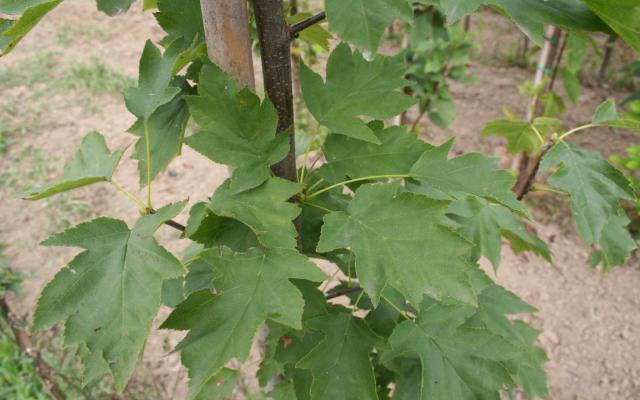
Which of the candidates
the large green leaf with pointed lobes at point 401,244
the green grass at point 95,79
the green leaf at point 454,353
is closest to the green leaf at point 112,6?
the large green leaf with pointed lobes at point 401,244

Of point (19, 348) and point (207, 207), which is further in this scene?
point (19, 348)

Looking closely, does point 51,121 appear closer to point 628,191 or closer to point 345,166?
point 345,166

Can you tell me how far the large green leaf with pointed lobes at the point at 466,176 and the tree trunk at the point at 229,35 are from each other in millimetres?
324

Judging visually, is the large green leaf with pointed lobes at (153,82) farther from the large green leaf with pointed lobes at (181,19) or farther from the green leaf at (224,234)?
the green leaf at (224,234)

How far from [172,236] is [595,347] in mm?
2337

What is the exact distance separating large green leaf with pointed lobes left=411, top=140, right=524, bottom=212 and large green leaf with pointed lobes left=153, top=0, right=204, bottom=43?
0.42 meters

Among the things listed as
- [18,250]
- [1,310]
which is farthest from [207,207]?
[18,250]

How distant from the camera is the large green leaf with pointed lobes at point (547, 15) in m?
0.59

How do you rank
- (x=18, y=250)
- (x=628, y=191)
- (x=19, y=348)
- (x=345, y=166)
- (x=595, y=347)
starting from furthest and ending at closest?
(x=18, y=250) → (x=595, y=347) → (x=19, y=348) → (x=628, y=191) → (x=345, y=166)

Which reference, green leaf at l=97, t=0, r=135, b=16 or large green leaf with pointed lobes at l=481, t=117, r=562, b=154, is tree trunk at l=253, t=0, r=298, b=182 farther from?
large green leaf with pointed lobes at l=481, t=117, r=562, b=154

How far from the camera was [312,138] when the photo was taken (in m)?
1.01

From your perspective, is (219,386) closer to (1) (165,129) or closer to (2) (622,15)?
(1) (165,129)

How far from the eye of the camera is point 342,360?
0.83 meters

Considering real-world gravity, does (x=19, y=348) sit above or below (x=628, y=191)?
below
